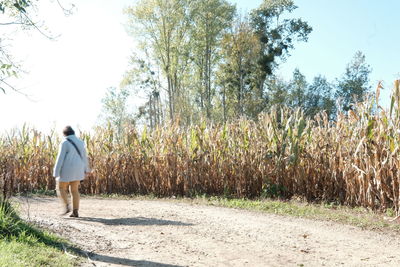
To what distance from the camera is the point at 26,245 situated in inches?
240

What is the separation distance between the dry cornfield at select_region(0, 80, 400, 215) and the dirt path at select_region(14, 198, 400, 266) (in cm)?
216

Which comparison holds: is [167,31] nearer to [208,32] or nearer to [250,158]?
[208,32]

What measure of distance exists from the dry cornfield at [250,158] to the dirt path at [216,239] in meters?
2.16

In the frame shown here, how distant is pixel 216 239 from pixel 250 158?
5848mm

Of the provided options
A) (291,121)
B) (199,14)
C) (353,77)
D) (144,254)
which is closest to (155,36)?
(199,14)

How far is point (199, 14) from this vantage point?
3962 centimetres

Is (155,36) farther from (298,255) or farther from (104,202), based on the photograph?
(298,255)

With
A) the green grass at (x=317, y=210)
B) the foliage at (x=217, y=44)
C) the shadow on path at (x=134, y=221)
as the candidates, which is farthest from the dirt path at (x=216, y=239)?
the foliage at (x=217, y=44)

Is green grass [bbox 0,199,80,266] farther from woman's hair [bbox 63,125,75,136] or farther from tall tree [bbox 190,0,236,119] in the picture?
tall tree [bbox 190,0,236,119]

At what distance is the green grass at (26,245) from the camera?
18.0 ft

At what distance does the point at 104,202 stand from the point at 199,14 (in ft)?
99.2

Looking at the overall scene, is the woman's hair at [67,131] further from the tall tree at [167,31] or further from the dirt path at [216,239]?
the tall tree at [167,31]

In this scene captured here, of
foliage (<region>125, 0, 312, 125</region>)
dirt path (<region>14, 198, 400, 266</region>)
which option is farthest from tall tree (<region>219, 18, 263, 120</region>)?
dirt path (<region>14, 198, 400, 266</region>)

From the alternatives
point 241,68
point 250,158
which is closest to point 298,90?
point 241,68
